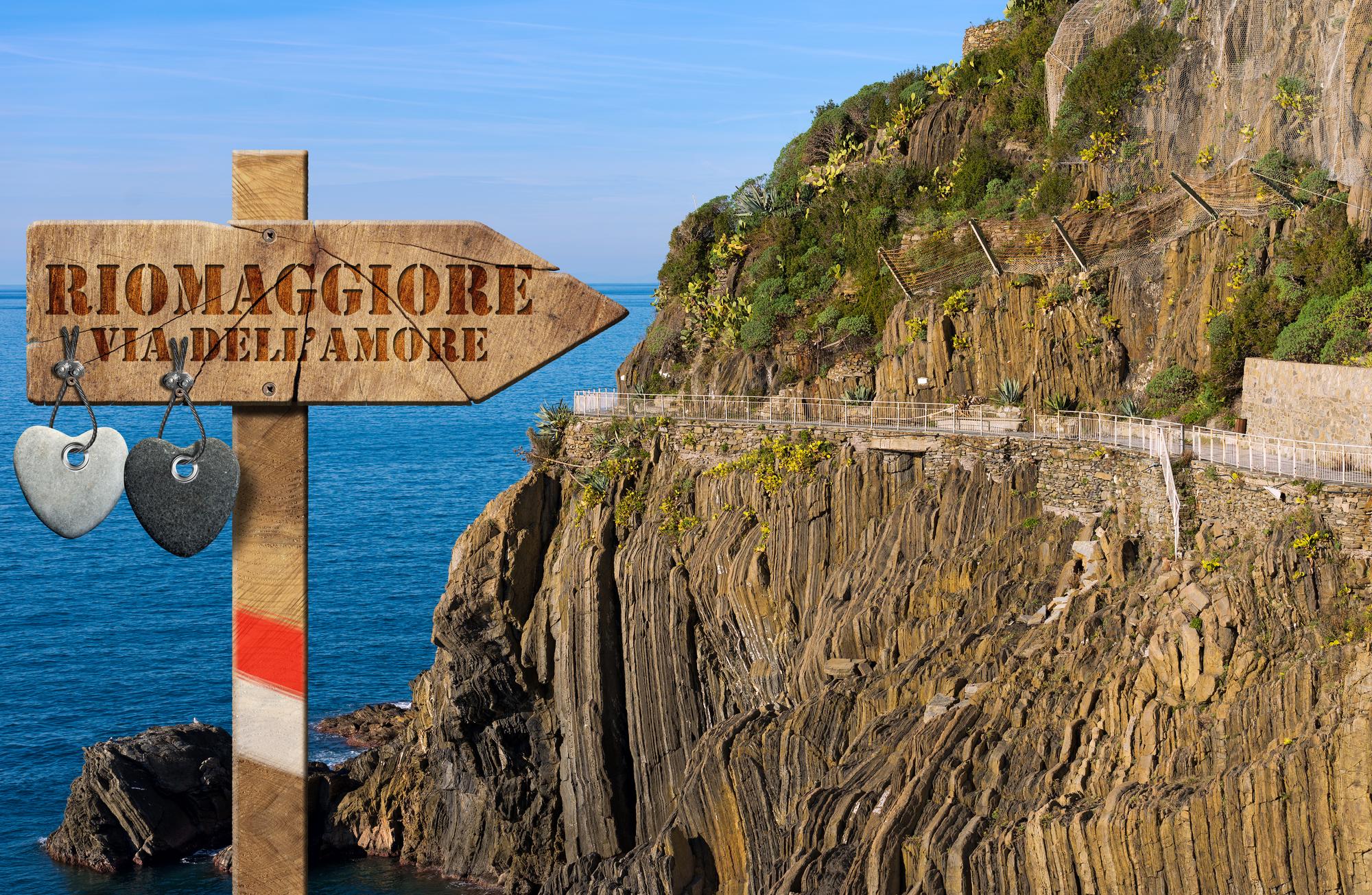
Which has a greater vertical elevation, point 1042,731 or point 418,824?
point 1042,731

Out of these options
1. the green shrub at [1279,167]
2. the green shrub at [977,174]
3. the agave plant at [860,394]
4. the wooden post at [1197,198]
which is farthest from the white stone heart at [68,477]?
the green shrub at [977,174]

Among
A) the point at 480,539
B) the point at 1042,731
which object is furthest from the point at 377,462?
the point at 1042,731

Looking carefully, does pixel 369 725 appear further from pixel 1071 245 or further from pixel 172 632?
pixel 1071 245

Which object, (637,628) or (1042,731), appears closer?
(1042,731)

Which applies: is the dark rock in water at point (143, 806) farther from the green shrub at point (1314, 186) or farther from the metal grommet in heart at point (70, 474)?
the metal grommet in heart at point (70, 474)

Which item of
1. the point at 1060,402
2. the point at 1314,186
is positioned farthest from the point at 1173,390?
the point at 1314,186

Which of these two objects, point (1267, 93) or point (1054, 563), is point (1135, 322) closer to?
point (1267, 93)
